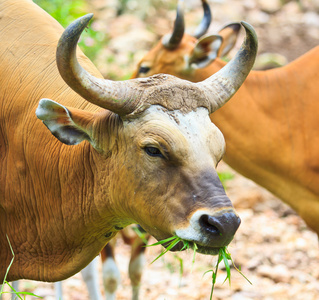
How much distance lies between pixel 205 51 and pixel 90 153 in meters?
2.90

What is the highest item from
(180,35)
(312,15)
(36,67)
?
(36,67)

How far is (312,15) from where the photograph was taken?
1362cm


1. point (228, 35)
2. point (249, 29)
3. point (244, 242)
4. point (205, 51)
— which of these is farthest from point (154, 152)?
point (244, 242)

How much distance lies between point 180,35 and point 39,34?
243 cm

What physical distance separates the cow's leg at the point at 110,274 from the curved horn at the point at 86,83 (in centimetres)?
296

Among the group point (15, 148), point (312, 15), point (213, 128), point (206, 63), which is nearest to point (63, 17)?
point (206, 63)

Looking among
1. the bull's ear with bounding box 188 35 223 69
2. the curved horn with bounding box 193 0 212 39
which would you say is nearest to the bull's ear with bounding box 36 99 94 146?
the bull's ear with bounding box 188 35 223 69

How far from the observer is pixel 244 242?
775cm

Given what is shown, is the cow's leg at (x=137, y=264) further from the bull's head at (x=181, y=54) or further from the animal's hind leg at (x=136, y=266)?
the bull's head at (x=181, y=54)

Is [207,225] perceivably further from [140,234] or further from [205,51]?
[205,51]

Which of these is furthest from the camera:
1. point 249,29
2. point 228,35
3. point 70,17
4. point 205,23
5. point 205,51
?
point 70,17

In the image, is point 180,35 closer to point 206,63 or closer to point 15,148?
point 206,63

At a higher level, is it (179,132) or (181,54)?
(179,132)

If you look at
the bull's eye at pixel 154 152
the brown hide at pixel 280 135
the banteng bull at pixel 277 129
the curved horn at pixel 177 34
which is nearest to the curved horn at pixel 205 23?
the curved horn at pixel 177 34
